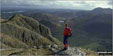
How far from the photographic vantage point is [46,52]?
26.7 metres

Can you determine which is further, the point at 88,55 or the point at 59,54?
the point at 88,55

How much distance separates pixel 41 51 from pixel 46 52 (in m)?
1.04

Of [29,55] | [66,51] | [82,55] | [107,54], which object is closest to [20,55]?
[29,55]

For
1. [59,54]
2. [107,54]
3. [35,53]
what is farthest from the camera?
[107,54]

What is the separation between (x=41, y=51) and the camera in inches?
1082

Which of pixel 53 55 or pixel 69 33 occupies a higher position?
pixel 69 33

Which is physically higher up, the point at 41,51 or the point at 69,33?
the point at 69,33

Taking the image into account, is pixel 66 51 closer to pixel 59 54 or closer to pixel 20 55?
pixel 59 54

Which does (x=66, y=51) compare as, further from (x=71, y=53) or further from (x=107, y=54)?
(x=107, y=54)

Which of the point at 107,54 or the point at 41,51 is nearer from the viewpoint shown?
the point at 41,51

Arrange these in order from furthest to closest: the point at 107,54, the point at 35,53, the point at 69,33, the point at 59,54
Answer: the point at 107,54, the point at 35,53, the point at 59,54, the point at 69,33

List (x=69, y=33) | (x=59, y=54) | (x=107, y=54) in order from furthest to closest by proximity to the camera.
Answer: (x=107, y=54) → (x=59, y=54) → (x=69, y=33)

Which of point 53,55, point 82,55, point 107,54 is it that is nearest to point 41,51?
point 53,55

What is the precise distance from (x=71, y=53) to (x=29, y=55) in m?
4.77
